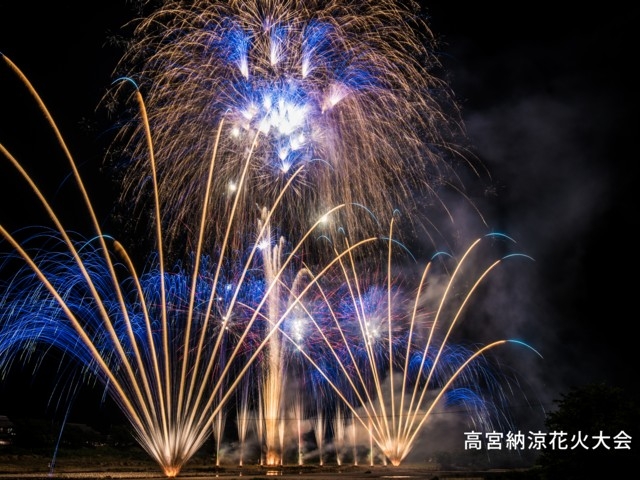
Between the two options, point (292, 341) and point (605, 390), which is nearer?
point (605, 390)

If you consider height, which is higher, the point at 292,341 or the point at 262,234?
the point at 262,234

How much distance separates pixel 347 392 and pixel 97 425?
28794 millimetres

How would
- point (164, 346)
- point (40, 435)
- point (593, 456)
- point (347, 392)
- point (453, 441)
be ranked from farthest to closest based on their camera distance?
point (453, 441)
point (347, 392)
point (40, 435)
point (164, 346)
point (593, 456)

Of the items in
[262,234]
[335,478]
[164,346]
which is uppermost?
[262,234]

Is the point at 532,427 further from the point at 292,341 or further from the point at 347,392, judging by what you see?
the point at 292,341

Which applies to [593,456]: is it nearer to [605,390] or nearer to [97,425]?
[605,390]

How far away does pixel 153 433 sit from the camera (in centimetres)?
2841

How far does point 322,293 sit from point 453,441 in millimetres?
31098

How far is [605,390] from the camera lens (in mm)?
26250

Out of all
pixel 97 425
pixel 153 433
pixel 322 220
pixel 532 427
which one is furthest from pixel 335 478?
pixel 97 425

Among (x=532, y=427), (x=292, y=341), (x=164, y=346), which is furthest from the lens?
(x=532, y=427)

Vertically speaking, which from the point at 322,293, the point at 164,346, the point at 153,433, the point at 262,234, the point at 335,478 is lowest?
the point at 335,478

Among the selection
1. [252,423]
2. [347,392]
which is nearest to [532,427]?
[347,392]

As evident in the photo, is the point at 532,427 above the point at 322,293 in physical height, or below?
below
